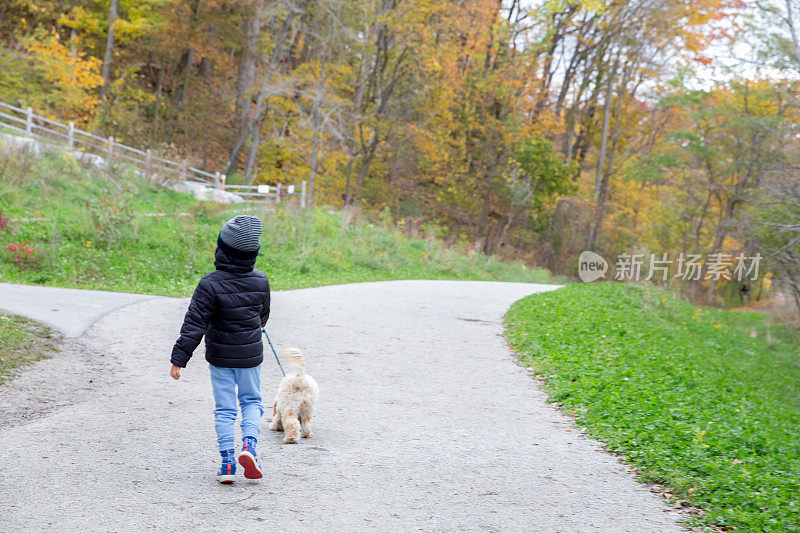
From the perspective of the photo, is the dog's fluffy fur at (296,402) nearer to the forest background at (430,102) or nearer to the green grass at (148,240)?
the green grass at (148,240)

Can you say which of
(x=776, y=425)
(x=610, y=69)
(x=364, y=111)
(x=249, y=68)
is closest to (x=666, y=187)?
(x=610, y=69)

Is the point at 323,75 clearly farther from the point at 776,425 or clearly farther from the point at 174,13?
the point at 776,425

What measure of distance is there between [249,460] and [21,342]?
5152 mm

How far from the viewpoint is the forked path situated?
4.27 metres

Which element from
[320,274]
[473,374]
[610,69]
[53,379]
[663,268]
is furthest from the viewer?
[610,69]

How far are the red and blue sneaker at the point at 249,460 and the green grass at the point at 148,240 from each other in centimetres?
986

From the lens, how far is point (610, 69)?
3788 cm

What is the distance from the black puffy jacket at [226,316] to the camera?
4758mm

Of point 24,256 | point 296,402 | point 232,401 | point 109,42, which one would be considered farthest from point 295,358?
point 109,42

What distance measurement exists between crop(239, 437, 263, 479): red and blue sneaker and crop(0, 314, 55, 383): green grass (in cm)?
367

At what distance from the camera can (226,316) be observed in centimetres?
486

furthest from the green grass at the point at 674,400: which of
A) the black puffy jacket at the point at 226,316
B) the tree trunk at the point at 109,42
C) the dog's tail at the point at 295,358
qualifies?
the tree trunk at the point at 109,42

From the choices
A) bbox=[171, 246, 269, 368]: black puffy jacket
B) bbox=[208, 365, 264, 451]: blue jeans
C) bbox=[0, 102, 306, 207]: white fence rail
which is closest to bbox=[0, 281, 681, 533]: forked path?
bbox=[208, 365, 264, 451]: blue jeans

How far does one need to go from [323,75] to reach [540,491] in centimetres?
2802
